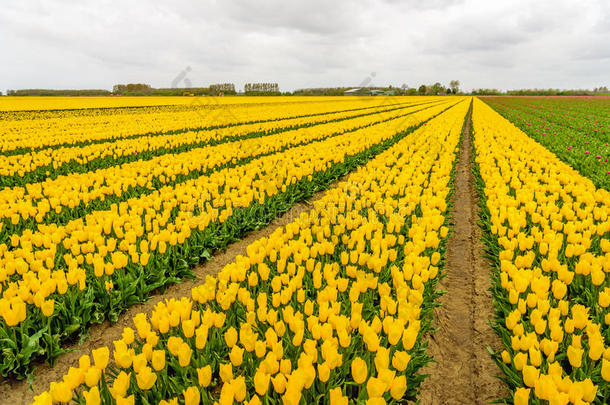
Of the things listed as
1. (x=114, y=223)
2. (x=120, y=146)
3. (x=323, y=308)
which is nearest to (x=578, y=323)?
(x=323, y=308)

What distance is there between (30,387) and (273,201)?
4.95 metres

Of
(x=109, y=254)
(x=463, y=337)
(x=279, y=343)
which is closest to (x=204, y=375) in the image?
(x=279, y=343)

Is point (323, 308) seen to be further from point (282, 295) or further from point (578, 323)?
point (578, 323)

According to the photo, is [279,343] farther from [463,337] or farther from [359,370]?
[463,337]

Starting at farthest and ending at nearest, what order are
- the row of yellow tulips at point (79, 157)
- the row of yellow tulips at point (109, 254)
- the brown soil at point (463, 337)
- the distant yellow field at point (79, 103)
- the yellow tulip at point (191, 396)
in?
the distant yellow field at point (79, 103) → the row of yellow tulips at point (79, 157) → the row of yellow tulips at point (109, 254) → the brown soil at point (463, 337) → the yellow tulip at point (191, 396)

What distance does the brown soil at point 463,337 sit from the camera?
3064 millimetres

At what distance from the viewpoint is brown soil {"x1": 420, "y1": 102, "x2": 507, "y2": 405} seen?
3.06 m

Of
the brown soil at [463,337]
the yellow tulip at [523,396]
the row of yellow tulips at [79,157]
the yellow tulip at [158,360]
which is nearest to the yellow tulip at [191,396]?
the yellow tulip at [158,360]

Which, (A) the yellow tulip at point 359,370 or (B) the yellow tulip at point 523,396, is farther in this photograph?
(A) the yellow tulip at point 359,370

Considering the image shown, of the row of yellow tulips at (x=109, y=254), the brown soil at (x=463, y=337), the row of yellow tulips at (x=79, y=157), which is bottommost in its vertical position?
the brown soil at (x=463, y=337)

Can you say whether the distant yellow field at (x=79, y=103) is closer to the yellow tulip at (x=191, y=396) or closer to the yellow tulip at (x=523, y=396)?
the yellow tulip at (x=191, y=396)

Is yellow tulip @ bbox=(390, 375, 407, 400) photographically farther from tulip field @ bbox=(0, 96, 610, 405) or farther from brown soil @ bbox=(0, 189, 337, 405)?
brown soil @ bbox=(0, 189, 337, 405)

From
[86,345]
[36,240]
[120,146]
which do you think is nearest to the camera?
[86,345]

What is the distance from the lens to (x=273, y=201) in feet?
24.5
